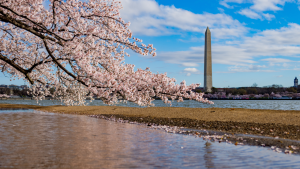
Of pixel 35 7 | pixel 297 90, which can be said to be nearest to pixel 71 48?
pixel 35 7

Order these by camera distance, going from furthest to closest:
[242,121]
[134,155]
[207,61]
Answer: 1. [207,61]
2. [242,121]
3. [134,155]

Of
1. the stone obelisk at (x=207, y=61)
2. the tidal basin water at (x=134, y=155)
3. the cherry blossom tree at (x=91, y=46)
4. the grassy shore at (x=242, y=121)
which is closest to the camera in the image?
the tidal basin water at (x=134, y=155)

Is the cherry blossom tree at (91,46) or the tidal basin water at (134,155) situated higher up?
the cherry blossom tree at (91,46)

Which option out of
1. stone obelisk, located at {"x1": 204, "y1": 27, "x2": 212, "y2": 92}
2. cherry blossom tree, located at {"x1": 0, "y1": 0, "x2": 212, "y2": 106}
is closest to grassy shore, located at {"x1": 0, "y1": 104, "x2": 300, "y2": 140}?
cherry blossom tree, located at {"x1": 0, "y1": 0, "x2": 212, "y2": 106}

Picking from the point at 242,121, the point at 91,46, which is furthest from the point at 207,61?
the point at 91,46

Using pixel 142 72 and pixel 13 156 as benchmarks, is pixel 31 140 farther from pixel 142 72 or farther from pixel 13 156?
pixel 142 72

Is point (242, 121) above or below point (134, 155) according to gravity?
below

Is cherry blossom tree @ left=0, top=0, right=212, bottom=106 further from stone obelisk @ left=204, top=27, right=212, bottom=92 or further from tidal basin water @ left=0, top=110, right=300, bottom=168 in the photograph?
stone obelisk @ left=204, top=27, right=212, bottom=92

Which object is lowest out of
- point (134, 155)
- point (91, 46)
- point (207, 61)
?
point (134, 155)

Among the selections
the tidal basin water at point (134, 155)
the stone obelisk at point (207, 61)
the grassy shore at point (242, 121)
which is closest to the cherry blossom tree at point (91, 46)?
the tidal basin water at point (134, 155)

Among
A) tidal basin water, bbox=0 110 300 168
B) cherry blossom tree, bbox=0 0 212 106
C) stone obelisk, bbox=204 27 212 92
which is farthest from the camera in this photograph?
stone obelisk, bbox=204 27 212 92

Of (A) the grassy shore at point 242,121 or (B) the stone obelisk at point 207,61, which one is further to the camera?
(B) the stone obelisk at point 207,61

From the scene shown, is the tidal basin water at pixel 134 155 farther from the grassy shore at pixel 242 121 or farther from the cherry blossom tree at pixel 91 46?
the grassy shore at pixel 242 121

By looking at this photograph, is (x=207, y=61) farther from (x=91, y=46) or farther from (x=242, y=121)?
(x=91, y=46)
